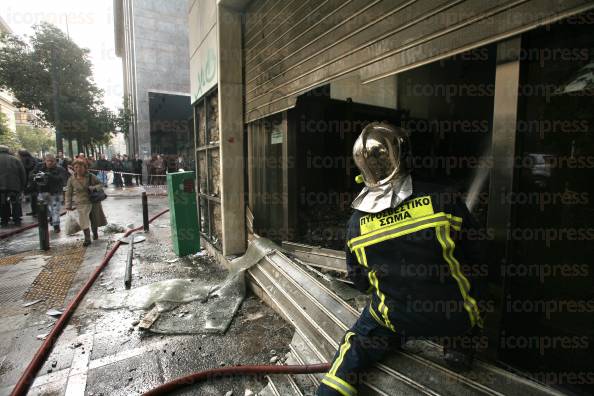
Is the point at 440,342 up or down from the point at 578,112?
down

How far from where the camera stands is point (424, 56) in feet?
6.50

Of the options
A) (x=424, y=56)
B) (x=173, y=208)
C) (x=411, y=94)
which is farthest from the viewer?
(x=411, y=94)

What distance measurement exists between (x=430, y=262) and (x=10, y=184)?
967 cm

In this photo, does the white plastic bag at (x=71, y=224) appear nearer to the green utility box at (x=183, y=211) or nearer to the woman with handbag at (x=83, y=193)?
the woman with handbag at (x=83, y=193)

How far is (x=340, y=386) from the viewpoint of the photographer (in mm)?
1742

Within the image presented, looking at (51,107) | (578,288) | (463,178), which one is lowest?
(578,288)

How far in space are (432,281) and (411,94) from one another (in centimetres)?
698

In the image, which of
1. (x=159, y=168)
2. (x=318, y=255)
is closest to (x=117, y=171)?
(x=159, y=168)

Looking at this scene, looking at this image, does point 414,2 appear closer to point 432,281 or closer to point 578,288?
point 432,281

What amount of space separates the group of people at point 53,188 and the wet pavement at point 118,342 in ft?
5.86

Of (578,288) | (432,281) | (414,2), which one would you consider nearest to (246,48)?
(414,2)

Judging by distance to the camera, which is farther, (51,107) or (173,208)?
(51,107)

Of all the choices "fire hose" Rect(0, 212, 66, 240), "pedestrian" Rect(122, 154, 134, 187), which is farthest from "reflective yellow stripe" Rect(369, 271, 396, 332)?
"pedestrian" Rect(122, 154, 134, 187)

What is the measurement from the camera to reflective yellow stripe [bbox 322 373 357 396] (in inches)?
Answer: 67.9
